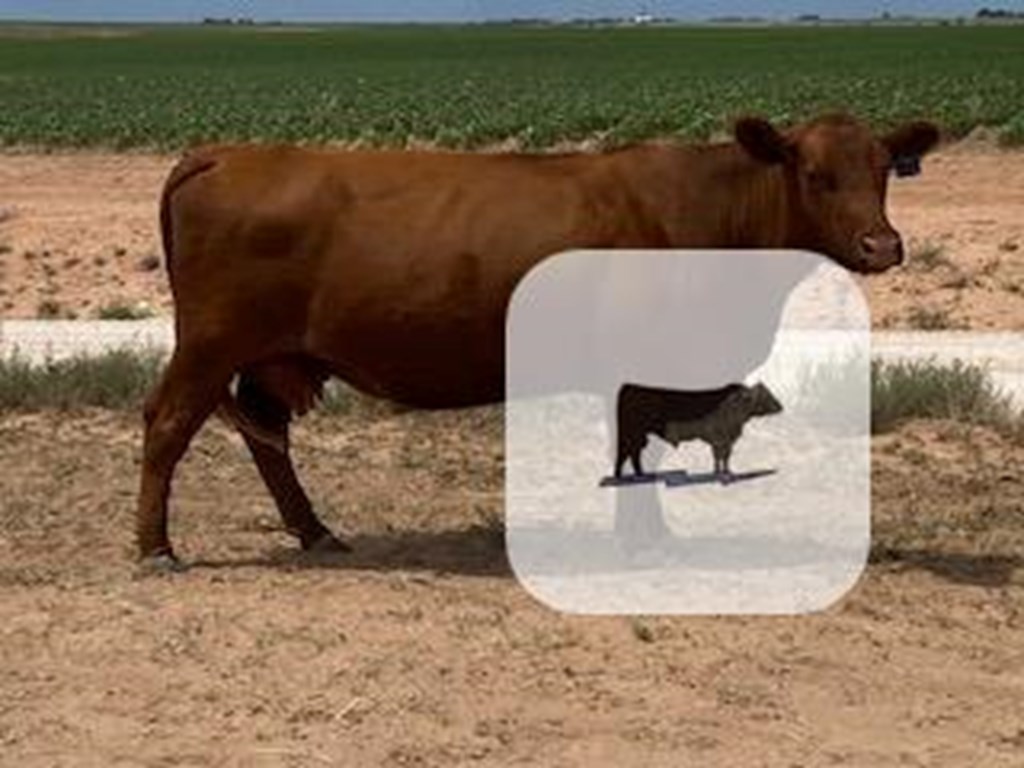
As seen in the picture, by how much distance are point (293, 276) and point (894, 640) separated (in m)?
2.60

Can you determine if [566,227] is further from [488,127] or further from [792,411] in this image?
[488,127]

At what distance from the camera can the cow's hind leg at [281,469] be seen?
8.23 m

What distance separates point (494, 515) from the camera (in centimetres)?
906

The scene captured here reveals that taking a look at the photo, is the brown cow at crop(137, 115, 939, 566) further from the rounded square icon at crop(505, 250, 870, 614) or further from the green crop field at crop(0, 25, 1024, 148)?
the green crop field at crop(0, 25, 1024, 148)

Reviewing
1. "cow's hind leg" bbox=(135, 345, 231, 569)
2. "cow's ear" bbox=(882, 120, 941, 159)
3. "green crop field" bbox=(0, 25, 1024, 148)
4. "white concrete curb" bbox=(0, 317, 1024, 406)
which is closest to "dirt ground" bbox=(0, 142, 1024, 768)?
"cow's hind leg" bbox=(135, 345, 231, 569)

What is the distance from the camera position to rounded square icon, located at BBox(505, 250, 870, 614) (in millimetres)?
7484

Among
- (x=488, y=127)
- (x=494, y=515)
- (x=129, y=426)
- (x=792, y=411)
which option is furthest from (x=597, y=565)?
(x=488, y=127)

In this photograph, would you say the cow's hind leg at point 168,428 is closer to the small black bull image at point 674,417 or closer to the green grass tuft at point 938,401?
the small black bull image at point 674,417

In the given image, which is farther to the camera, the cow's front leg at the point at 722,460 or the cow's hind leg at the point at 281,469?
the cow's hind leg at the point at 281,469

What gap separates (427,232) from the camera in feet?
25.1

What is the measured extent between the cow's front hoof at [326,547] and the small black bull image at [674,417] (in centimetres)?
120

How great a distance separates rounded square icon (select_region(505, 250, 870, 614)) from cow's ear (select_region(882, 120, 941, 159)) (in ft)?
1.74

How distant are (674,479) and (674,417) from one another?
0.49 metres

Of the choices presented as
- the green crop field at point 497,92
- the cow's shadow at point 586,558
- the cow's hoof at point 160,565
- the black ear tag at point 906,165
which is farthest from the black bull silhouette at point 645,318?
the green crop field at point 497,92
